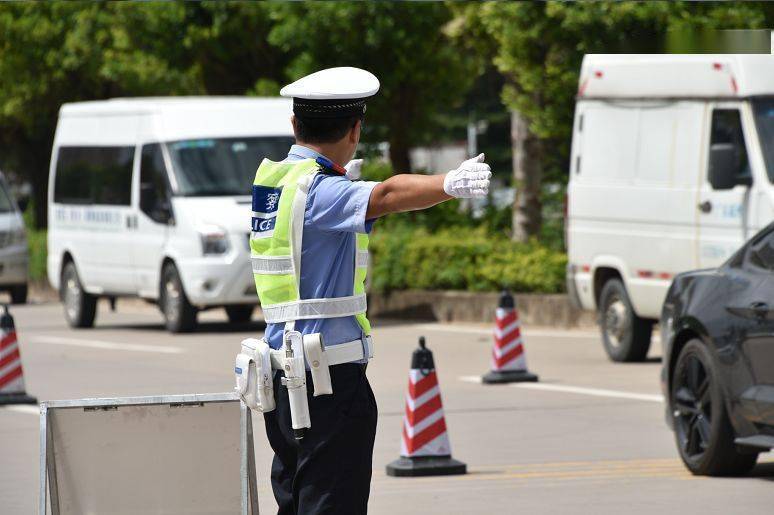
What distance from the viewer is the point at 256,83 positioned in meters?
28.0

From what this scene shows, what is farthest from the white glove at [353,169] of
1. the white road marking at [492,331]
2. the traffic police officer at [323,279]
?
the white road marking at [492,331]

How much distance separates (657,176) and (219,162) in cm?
674

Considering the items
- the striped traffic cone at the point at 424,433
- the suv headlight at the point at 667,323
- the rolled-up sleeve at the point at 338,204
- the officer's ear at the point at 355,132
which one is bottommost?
the striped traffic cone at the point at 424,433

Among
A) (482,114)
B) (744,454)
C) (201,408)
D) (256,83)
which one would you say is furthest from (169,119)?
(482,114)

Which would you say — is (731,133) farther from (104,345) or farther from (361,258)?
(361,258)

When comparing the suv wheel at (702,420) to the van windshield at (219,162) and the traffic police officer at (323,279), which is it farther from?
the van windshield at (219,162)

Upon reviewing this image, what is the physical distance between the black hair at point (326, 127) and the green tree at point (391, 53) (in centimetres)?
1914

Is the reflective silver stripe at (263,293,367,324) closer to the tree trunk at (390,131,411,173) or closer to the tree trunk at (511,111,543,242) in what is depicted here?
the tree trunk at (511,111,543,242)

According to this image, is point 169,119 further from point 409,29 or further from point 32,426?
point 32,426

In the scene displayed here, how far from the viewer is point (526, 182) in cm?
2256

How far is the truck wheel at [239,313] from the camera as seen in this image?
22.2m

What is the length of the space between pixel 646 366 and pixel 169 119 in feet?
24.5

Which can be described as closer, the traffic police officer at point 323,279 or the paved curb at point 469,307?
the traffic police officer at point 323,279

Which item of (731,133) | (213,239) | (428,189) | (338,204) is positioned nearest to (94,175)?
(213,239)
